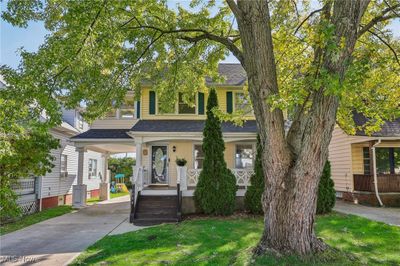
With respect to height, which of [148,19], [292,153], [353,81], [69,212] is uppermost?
[148,19]

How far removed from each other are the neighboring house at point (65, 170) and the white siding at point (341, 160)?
14415 mm

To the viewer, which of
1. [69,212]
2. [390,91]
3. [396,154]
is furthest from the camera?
[396,154]

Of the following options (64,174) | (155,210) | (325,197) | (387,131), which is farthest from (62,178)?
(387,131)

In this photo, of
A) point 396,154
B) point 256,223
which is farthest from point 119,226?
point 396,154

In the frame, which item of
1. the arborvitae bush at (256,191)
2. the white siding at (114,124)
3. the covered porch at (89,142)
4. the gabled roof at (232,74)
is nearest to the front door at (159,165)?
the covered porch at (89,142)

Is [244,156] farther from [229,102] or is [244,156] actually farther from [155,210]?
[155,210]

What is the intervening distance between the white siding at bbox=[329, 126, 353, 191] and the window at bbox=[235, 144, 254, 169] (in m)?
4.86

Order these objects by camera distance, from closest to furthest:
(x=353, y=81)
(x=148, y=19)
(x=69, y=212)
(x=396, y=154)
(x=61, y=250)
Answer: (x=353, y=81)
(x=61, y=250)
(x=148, y=19)
(x=69, y=212)
(x=396, y=154)

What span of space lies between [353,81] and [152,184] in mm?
12164

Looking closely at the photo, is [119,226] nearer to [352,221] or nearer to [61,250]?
[61,250]

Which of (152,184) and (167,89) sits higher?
(167,89)

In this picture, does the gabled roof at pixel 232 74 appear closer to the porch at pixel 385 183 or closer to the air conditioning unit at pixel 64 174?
the porch at pixel 385 183

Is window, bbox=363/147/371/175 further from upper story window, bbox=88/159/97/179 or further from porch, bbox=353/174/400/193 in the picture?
upper story window, bbox=88/159/97/179

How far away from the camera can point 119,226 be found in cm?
1041
